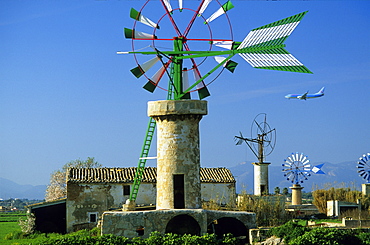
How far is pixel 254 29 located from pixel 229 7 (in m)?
2.00

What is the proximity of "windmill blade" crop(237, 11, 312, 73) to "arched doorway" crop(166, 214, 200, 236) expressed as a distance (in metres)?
6.89

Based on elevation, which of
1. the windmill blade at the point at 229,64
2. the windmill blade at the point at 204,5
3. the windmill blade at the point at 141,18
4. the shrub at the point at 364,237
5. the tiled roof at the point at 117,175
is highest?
the windmill blade at the point at 204,5

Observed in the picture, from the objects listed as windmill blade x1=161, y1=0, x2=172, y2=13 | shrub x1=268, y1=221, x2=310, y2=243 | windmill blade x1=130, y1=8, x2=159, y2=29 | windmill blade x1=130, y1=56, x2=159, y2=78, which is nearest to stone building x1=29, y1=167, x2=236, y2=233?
windmill blade x1=130, y1=56, x2=159, y2=78

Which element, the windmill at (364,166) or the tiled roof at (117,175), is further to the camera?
the windmill at (364,166)

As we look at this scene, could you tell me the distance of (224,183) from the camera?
39.6 meters

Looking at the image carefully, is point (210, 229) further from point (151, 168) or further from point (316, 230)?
point (151, 168)

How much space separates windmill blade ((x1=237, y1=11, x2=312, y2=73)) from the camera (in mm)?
24855

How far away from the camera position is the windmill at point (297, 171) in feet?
149

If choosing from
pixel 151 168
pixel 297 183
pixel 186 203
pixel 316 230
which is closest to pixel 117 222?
pixel 186 203

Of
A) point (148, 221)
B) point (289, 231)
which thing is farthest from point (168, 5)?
point (289, 231)

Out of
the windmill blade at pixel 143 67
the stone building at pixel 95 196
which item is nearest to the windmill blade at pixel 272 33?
the windmill blade at pixel 143 67

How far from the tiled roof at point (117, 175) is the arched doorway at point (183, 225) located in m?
10.6

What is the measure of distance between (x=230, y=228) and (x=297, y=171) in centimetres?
1966

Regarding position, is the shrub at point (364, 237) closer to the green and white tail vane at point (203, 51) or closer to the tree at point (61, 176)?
the green and white tail vane at point (203, 51)
